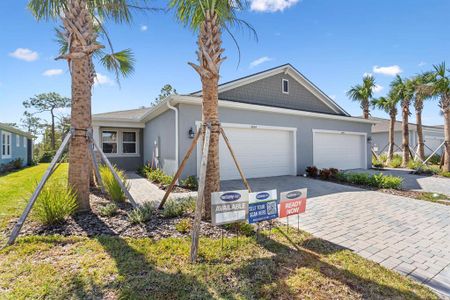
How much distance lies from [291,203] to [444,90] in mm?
15589

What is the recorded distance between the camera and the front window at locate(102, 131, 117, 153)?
47.2 ft

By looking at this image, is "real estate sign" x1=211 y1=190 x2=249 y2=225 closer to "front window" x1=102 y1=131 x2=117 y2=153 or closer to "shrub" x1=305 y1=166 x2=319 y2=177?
"shrub" x1=305 y1=166 x2=319 y2=177

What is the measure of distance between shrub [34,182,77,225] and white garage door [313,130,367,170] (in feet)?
37.6

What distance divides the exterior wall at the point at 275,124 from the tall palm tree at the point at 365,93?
21.0 feet

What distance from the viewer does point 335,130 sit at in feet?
45.7

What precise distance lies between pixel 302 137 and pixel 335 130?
2.87 metres

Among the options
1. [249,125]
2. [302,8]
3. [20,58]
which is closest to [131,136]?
[20,58]

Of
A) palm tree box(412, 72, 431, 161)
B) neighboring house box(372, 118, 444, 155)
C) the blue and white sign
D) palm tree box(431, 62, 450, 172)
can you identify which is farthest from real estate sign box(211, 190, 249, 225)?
neighboring house box(372, 118, 444, 155)

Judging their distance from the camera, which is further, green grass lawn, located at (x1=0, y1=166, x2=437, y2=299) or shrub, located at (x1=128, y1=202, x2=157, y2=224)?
shrub, located at (x1=128, y1=202, x2=157, y2=224)

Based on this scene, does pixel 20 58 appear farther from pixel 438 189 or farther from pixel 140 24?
pixel 438 189

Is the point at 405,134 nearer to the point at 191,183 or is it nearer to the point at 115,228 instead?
the point at 191,183

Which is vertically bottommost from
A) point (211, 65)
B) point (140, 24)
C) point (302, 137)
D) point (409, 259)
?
point (409, 259)

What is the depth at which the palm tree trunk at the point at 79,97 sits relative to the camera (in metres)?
5.34

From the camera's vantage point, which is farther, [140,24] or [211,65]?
[140,24]
